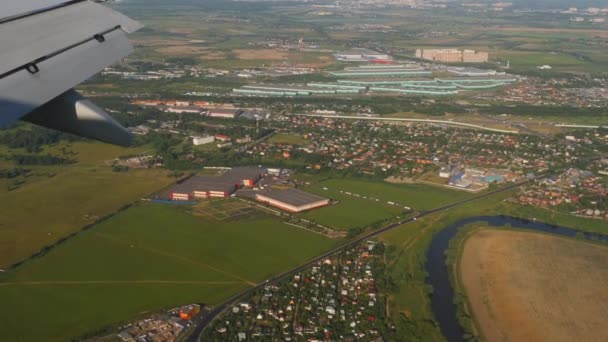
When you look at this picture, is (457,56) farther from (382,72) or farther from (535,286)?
(535,286)

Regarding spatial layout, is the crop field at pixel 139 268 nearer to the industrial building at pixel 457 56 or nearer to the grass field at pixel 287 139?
the grass field at pixel 287 139

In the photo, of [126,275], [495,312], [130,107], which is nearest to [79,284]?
[126,275]

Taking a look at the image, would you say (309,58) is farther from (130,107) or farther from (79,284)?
(79,284)

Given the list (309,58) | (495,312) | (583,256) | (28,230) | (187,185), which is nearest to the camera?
(495,312)

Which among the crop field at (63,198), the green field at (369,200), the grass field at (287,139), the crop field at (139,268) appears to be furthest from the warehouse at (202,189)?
the grass field at (287,139)

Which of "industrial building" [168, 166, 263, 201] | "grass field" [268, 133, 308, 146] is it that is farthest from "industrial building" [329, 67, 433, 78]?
"industrial building" [168, 166, 263, 201]

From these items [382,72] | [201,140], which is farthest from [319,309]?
[382,72]

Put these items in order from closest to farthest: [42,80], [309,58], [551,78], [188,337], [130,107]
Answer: [42,80] → [188,337] → [130,107] → [551,78] → [309,58]
